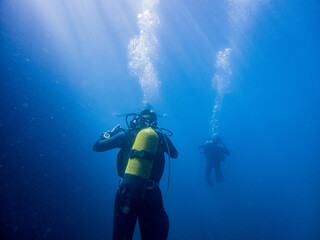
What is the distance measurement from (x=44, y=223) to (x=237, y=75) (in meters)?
48.7

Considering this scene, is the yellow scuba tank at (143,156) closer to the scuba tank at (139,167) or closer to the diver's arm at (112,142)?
the scuba tank at (139,167)

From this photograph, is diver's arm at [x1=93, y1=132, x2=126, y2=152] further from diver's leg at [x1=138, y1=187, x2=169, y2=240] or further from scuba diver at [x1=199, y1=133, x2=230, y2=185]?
scuba diver at [x1=199, y1=133, x2=230, y2=185]

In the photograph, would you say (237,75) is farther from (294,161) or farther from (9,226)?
(294,161)

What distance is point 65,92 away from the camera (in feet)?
36.6

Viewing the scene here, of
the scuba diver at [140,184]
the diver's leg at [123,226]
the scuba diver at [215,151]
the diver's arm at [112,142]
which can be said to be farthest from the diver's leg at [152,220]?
the scuba diver at [215,151]

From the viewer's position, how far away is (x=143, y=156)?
Result: 1.98 m

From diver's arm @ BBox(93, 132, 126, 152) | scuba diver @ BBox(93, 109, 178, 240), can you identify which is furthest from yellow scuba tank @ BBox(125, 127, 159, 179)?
diver's arm @ BBox(93, 132, 126, 152)

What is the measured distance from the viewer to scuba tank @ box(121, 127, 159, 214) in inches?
70.3

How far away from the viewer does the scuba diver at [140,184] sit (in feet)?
6.07

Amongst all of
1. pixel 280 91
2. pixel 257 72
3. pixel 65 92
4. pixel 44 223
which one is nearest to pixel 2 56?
pixel 65 92

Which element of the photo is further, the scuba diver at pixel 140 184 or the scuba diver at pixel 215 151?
the scuba diver at pixel 215 151

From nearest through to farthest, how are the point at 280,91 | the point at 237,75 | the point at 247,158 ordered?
the point at 237,75 < the point at 247,158 < the point at 280,91

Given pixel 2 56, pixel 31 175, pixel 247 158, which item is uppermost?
pixel 247 158

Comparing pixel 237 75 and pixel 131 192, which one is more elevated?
pixel 237 75
